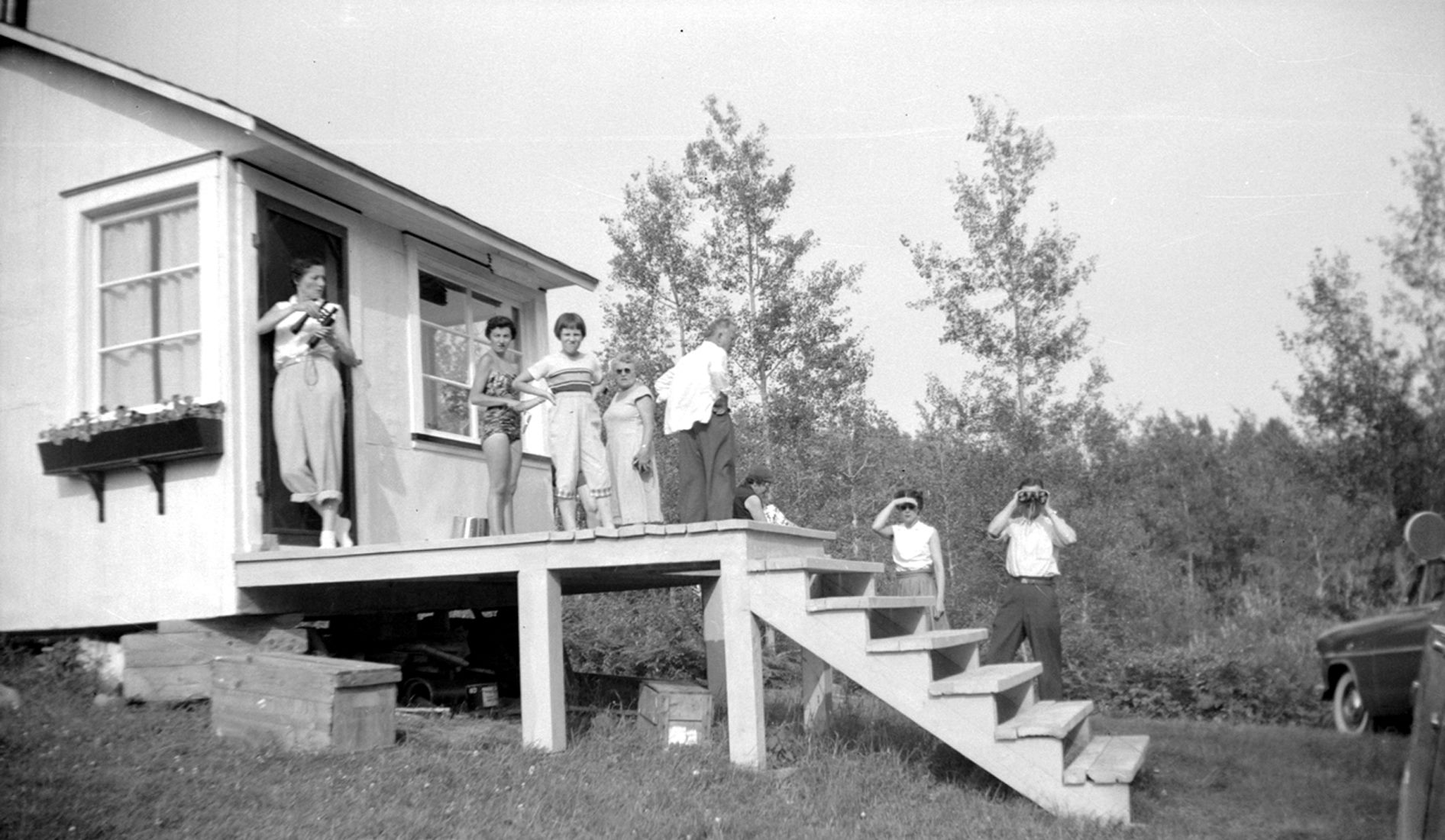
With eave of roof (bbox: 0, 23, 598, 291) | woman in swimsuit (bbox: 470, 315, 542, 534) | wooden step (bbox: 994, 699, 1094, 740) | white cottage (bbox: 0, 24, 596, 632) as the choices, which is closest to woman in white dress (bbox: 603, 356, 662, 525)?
woman in swimsuit (bbox: 470, 315, 542, 534)

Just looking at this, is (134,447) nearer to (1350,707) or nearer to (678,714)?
(678,714)

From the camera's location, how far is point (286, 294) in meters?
7.69

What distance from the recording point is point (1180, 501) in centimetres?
1897

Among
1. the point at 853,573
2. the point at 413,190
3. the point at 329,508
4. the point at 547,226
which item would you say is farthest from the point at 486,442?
Answer: the point at 547,226

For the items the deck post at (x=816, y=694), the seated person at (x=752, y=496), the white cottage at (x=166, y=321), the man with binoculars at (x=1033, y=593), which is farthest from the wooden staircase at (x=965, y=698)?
the white cottage at (x=166, y=321)

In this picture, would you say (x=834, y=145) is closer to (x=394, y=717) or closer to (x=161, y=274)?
(x=161, y=274)

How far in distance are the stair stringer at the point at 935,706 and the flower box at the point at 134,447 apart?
3.42 metres

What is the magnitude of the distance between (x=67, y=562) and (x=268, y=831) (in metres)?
3.80

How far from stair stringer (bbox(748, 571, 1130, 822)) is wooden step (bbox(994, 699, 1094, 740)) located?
39 mm

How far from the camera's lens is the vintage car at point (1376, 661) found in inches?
307

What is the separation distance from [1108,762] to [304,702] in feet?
13.0

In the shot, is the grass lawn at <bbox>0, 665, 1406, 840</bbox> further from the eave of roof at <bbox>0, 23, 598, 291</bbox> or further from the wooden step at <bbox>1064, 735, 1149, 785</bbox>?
the eave of roof at <bbox>0, 23, 598, 291</bbox>

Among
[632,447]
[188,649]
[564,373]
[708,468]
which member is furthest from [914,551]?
[188,649]

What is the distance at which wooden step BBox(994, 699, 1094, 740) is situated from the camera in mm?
5531
